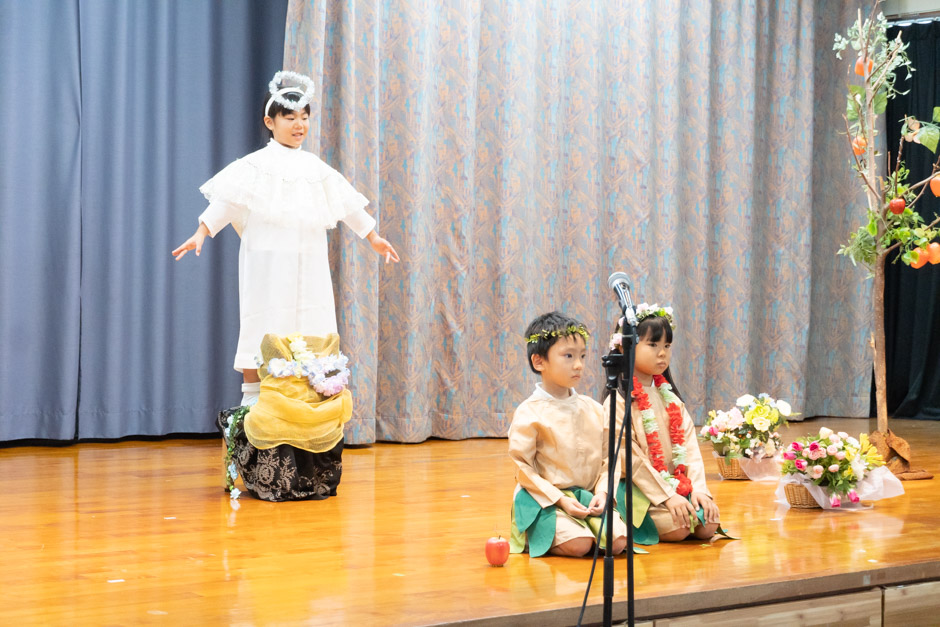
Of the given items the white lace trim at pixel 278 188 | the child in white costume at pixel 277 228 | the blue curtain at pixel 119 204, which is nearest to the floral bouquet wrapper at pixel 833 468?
the child in white costume at pixel 277 228

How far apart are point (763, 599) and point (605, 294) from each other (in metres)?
3.71

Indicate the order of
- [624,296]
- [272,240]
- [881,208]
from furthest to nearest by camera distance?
[881,208] < [272,240] < [624,296]

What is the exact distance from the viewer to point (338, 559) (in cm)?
289

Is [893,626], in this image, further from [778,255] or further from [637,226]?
[778,255]

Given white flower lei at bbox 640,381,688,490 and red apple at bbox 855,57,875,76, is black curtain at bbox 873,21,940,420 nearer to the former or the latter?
red apple at bbox 855,57,875,76

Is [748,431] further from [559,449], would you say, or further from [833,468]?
[559,449]

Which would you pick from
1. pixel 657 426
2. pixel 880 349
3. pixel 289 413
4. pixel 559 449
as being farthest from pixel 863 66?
pixel 289 413

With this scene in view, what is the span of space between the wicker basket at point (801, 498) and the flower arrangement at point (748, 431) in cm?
57

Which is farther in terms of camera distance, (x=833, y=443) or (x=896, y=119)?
(x=896, y=119)

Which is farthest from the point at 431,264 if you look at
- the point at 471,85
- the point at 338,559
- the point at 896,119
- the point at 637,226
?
the point at 896,119

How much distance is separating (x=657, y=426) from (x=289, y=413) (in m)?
1.39

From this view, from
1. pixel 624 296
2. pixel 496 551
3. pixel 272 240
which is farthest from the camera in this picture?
pixel 272 240

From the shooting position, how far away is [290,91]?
13.5 feet

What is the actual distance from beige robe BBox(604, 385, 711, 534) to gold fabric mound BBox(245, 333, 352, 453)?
1.21m
